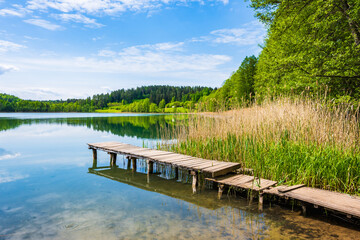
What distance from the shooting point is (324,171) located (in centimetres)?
491

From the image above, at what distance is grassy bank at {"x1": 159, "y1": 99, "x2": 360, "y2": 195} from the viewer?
4.91 meters

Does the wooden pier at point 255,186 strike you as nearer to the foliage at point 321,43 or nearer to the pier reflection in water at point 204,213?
the pier reflection in water at point 204,213

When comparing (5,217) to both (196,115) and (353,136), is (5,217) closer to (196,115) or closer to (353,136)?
(196,115)

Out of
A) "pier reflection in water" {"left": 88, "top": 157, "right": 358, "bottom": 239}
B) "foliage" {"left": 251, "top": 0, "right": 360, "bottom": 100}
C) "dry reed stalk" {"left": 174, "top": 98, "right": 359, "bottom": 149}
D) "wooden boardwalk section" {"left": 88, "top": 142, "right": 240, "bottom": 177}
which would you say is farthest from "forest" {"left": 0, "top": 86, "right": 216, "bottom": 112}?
"pier reflection in water" {"left": 88, "top": 157, "right": 358, "bottom": 239}

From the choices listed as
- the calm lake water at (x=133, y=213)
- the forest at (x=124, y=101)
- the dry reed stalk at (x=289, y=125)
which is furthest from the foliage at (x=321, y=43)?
the forest at (x=124, y=101)

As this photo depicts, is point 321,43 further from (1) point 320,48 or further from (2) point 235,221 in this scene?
(2) point 235,221

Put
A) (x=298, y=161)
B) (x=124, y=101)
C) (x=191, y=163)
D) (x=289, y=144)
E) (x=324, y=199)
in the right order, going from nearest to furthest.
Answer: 1. (x=324, y=199)
2. (x=298, y=161)
3. (x=289, y=144)
4. (x=191, y=163)
5. (x=124, y=101)

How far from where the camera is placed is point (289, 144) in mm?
6059

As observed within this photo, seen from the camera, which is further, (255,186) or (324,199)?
(255,186)

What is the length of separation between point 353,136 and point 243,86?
33.0 m

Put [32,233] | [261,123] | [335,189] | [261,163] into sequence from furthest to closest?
[261,123] → [261,163] → [335,189] → [32,233]

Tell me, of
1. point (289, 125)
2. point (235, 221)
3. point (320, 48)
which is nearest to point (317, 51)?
point (320, 48)

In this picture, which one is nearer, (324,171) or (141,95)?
(324,171)

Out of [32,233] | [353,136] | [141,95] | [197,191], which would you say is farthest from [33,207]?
[141,95]
